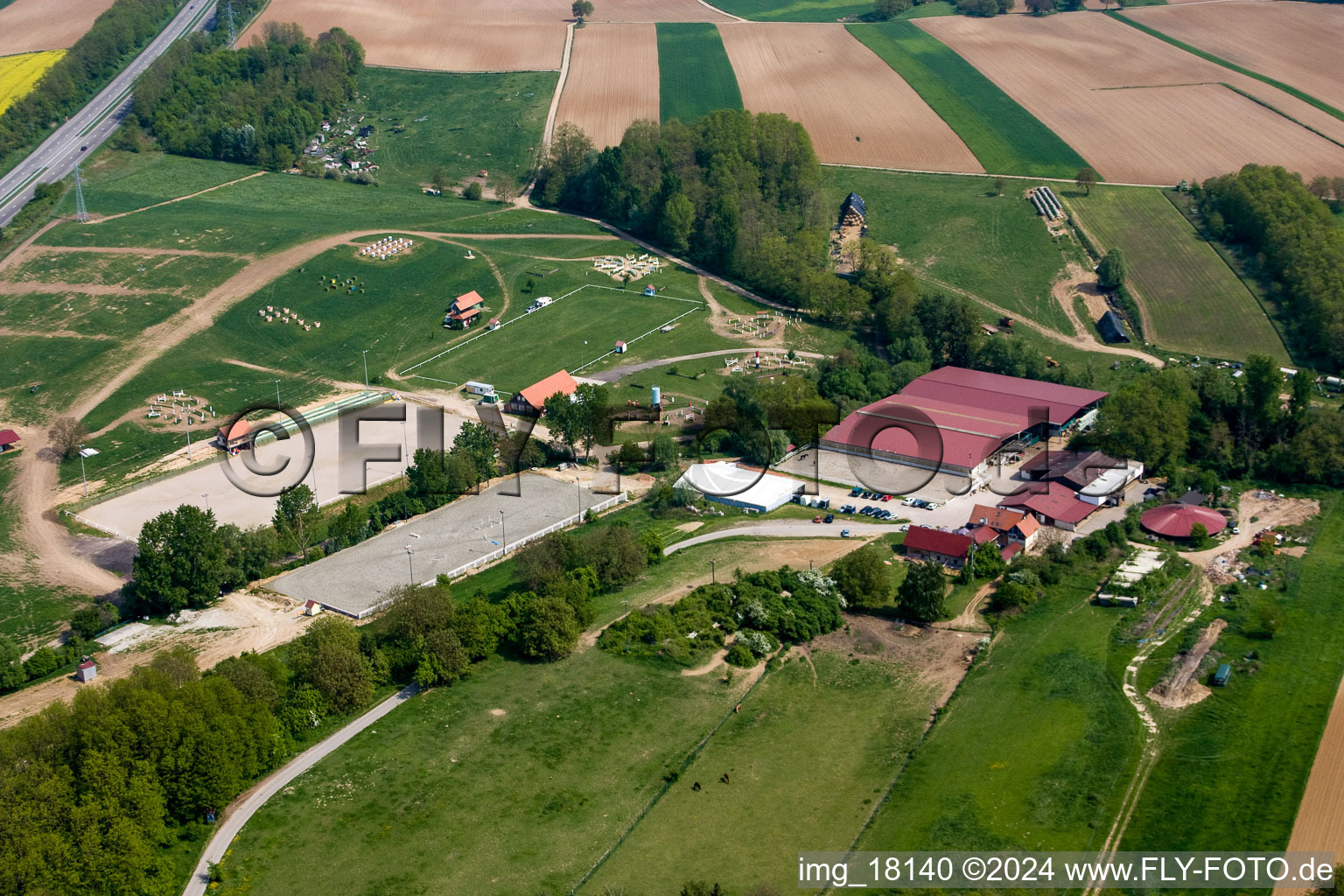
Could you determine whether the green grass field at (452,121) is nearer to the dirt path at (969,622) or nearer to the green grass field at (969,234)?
the green grass field at (969,234)

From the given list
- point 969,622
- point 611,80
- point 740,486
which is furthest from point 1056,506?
point 611,80

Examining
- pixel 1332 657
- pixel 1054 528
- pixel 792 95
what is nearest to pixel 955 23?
pixel 792 95

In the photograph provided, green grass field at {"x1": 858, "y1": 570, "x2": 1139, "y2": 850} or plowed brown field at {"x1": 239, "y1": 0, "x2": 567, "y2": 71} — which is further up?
plowed brown field at {"x1": 239, "y1": 0, "x2": 567, "y2": 71}

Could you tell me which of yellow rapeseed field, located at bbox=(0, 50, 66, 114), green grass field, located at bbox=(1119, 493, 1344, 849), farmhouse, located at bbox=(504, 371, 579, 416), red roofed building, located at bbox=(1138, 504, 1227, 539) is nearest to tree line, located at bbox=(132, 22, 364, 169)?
yellow rapeseed field, located at bbox=(0, 50, 66, 114)

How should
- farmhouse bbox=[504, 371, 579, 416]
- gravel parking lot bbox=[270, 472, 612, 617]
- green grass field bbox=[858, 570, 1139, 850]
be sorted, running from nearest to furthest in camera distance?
green grass field bbox=[858, 570, 1139, 850] → gravel parking lot bbox=[270, 472, 612, 617] → farmhouse bbox=[504, 371, 579, 416]

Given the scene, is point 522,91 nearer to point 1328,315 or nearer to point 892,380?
point 892,380

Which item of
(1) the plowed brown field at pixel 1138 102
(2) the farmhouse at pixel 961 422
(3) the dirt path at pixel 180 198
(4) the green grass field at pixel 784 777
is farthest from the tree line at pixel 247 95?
(4) the green grass field at pixel 784 777

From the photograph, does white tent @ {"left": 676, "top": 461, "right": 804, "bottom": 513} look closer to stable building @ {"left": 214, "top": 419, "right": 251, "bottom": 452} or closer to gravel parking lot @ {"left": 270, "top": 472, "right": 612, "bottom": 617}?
gravel parking lot @ {"left": 270, "top": 472, "right": 612, "bottom": 617}
